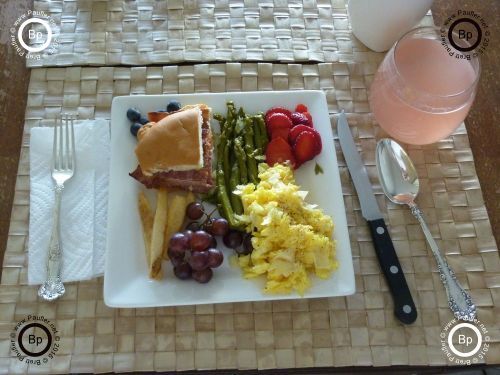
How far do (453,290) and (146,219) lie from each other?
2.03 ft

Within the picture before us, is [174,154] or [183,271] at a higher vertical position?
[174,154]

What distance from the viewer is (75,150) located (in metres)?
1.06

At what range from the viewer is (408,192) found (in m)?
1.05

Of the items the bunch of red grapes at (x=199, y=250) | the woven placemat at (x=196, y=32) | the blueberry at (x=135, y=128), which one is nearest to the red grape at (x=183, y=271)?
the bunch of red grapes at (x=199, y=250)

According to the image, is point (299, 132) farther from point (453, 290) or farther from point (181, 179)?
point (453, 290)

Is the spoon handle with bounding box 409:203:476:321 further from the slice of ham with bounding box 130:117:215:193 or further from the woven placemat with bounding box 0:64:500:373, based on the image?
the slice of ham with bounding box 130:117:215:193

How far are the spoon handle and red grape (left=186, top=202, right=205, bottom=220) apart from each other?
462mm

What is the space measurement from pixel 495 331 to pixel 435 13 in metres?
0.79

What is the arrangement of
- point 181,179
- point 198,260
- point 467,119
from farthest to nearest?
point 467,119 → point 181,179 → point 198,260

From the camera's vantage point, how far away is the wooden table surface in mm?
1059

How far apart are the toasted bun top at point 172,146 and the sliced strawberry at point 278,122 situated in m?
0.16

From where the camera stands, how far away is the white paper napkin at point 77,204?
0.96 metres

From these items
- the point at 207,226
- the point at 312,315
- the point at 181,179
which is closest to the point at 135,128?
the point at 181,179

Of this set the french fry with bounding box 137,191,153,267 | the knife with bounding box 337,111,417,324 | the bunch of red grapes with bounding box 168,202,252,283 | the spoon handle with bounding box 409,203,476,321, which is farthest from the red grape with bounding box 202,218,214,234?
the spoon handle with bounding box 409,203,476,321
